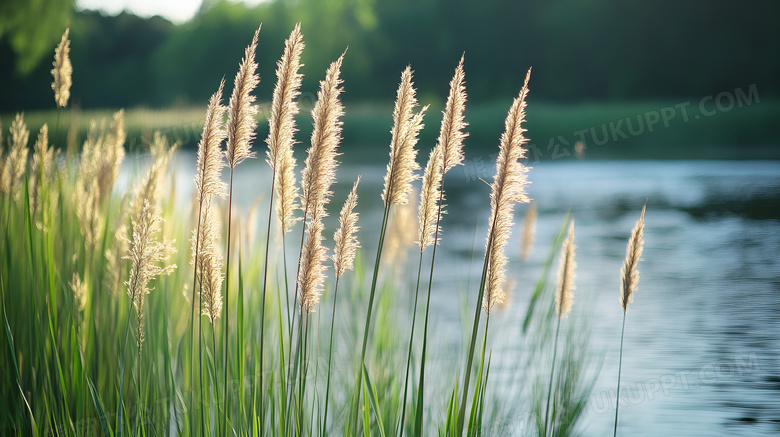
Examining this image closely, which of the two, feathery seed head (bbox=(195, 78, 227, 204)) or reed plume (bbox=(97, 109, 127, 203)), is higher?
reed plume (bbox=(97, 109, 127, 203))

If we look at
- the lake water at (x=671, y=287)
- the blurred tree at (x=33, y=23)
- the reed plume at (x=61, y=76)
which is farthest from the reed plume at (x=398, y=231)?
the blurred tree at (x=33, y=23)

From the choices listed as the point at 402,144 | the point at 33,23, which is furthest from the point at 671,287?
the point at 33,23

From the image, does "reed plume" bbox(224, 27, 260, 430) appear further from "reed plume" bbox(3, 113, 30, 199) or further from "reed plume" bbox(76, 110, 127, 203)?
"reed plume" bbox(3, 113, 30, 199)

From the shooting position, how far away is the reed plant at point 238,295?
4.99 ft

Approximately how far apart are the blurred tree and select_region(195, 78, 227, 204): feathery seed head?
565 inches

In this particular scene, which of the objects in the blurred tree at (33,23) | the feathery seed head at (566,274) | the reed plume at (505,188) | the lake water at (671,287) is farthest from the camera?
the blurred tree at (33,23)

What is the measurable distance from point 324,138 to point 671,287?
6054 millimetres

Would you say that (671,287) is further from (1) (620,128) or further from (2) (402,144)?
(1) (620,128)

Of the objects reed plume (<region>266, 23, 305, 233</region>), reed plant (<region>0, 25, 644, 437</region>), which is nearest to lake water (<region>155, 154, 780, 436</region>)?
reed plant (<region>0, 25, 644, 437</region>)

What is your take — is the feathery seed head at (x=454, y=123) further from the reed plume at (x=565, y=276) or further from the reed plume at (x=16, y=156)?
the reed plume at (x=16, y=156)

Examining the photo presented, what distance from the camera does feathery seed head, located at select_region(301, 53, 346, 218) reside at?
1477 millimetres

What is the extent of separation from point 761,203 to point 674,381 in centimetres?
751

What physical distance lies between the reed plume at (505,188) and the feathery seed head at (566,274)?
877mm

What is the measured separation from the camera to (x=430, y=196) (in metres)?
1.60
